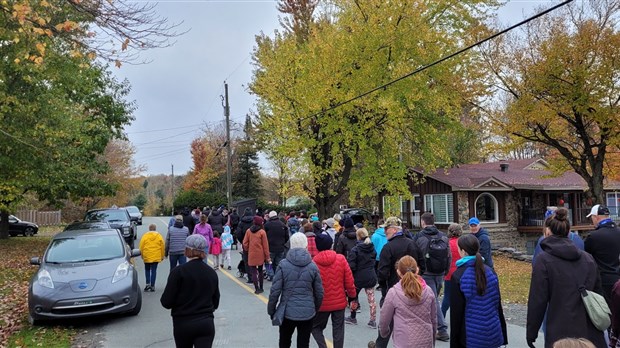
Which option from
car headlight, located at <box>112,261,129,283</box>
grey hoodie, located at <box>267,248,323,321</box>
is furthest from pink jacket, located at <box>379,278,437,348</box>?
car headlight, located at <box>112,261,129,283</box>

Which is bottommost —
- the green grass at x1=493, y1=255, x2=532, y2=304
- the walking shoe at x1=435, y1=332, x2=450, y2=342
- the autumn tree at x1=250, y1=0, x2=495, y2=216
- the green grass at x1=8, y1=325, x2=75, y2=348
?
the green grass at x1=493, y1=255, x2=532, y2=304

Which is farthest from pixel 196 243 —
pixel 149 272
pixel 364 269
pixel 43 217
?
pixel 43 217

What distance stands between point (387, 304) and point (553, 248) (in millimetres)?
1675

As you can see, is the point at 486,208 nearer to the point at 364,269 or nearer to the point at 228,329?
the point at 364,269

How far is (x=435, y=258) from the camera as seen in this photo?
7.35 meters

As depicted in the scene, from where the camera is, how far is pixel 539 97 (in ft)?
74.2

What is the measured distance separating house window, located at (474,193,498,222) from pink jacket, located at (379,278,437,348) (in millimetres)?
27466

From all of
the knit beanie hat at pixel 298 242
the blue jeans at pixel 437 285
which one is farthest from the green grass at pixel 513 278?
the knit beanie hat at pixel 298 242

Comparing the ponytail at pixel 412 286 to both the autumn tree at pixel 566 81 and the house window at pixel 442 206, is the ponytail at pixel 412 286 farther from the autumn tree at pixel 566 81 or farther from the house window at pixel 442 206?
the house window at pixel 442 206

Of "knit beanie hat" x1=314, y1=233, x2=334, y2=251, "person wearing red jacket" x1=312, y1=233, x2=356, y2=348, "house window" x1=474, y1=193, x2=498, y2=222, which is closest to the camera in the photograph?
"person wearing red jacket" x1=312, y1=233, x2=356, y2=348

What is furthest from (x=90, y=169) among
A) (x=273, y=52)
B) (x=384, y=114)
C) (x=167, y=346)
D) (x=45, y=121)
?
(x=167, y=346)

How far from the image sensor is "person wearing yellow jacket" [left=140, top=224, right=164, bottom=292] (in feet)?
35.6

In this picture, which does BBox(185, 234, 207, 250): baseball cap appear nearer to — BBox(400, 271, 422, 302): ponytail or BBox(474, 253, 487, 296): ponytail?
BBox(400, 271, 422, 302): ponytail

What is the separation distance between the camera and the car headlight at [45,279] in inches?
316
